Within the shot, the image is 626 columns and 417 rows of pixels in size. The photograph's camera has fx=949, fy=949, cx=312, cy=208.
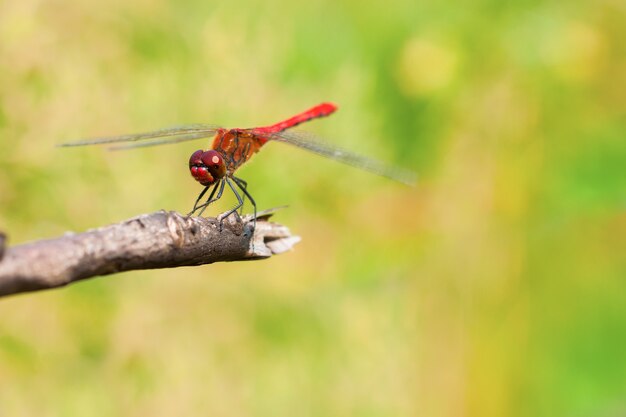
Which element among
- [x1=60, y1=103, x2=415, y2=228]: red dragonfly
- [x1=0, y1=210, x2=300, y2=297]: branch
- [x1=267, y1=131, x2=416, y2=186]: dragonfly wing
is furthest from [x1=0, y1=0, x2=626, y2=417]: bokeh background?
[x1=0, y1=210, x2=300, y2=297]: branch

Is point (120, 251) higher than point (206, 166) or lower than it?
higher

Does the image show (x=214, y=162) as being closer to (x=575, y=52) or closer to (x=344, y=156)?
(x=344, y=156)

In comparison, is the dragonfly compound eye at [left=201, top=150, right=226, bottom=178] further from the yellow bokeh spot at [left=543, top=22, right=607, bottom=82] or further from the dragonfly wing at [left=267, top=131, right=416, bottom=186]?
the yellow bokeh spot at [left=543, top=22, right=607, bottom=82]

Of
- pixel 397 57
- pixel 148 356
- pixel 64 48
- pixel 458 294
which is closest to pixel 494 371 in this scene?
pixel 458 294

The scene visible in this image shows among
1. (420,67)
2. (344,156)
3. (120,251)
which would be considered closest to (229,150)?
(344,156)

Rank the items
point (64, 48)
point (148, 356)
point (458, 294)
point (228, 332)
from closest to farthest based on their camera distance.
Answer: point (64, 48), point (148, 356), point (228, 332), point (458, 294)

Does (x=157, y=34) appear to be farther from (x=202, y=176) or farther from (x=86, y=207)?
(x=202, y=176)

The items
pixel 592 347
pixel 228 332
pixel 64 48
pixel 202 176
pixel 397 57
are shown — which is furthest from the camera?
pixel 592 347
